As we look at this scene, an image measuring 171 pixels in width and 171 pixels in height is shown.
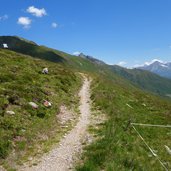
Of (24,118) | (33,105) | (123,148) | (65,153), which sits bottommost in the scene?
(65,153)

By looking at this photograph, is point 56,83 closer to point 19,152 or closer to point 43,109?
point 43,109

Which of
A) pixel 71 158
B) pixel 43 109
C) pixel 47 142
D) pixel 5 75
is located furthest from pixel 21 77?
pixel 71 158

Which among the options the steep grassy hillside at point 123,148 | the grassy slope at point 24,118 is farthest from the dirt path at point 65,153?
the grassy slope at point 24,118

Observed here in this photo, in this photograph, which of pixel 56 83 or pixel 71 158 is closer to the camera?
pixel 71 158

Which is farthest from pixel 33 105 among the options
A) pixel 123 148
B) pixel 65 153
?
pixel 123 148

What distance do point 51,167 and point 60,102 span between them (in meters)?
15.3

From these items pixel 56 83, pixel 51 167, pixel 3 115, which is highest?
pixel 56 83

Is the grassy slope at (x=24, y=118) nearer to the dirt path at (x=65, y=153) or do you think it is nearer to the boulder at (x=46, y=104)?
the boulder at (x=46, y=104)

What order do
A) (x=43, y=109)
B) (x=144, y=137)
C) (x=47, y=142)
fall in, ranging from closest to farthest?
1. (x=47, y=142)
2. (x=144, y=137)
3. (x=43, y=109)

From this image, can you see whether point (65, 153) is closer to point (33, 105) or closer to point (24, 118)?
point (24, 118)

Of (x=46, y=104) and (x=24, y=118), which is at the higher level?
Result: (x=46, y=104)

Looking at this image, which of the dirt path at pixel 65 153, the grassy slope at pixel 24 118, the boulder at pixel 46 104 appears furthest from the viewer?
the boulder at pixel 46 104

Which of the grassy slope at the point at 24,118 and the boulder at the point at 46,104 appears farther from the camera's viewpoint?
the boulder at the point at 46,104

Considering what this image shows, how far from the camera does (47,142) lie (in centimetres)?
1833
